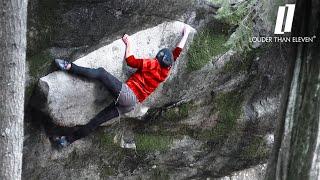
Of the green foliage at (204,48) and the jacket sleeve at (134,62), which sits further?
the green foliage at (204,48)

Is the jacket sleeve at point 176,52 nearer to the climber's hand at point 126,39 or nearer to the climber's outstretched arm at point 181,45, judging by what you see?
the climber's outstretched arm at point 181,45

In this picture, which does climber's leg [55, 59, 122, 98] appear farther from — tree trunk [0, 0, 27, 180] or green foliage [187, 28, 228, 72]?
tree trunk [0, 0, 27, 180]

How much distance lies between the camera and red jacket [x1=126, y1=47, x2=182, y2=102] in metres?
7.79

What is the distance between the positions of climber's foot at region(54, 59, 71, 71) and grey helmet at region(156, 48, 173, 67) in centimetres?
126

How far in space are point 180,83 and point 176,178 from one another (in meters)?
2.04

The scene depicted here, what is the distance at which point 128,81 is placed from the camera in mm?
7891

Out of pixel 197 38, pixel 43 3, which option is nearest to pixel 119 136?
pixel 197 38

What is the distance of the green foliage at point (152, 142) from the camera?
910 cm

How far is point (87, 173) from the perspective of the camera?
8898mm

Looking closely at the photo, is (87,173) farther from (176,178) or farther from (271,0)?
(271,0)

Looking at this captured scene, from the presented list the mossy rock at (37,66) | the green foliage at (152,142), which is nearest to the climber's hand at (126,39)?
the mossy rock at (37,66)

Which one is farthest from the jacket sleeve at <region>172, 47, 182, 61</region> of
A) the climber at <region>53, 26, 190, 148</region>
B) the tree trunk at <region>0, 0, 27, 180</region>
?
the tree trunk at <region>0, 0, 27, 180</region>

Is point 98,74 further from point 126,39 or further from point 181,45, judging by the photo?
point 181,45

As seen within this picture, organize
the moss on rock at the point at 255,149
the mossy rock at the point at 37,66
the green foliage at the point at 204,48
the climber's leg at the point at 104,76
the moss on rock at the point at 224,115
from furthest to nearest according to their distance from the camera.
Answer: the moss on rock at the point at 255,149, the moss on rock at the point at 224,115, the green foliage at the point at 204,48, the climber's leg at the point at 104,76, the mossy rock at the point at 37,66
